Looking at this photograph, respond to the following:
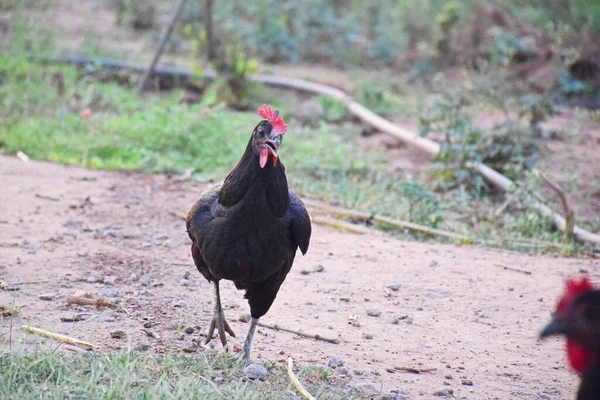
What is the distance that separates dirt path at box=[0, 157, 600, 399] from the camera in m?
4.34

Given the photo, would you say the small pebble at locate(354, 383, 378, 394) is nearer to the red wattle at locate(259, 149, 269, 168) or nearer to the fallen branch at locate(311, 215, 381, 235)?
the red wattle at locate(259, 149, 269, 168)

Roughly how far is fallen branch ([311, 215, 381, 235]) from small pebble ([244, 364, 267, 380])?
2929mm

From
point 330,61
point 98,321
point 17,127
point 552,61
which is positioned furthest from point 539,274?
point 330,61

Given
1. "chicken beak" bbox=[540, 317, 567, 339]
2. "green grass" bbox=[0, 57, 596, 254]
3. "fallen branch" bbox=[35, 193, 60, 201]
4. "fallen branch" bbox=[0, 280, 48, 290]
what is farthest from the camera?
"green grass" bbox=[0, 57, 596, 254]

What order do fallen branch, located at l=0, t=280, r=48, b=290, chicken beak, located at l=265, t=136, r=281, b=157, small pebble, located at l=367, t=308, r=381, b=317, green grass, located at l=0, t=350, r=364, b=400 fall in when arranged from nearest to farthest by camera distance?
1. green grass, located at l=0, t=350, r=364, b=400
2. chicken beak, located at l=265, t=136, r=281, b=157
3. fallen branch, located at l=0, t=280, r=48, b=290
4. small pebble, located at l=367, t=308, r=381, b=317

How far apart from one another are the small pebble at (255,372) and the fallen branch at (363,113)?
3867mm

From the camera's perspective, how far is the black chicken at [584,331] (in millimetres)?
2646

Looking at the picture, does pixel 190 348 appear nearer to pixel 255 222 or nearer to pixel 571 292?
pixel 255 222

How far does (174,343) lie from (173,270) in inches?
52.9

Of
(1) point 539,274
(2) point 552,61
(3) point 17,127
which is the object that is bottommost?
(3) point 17,127

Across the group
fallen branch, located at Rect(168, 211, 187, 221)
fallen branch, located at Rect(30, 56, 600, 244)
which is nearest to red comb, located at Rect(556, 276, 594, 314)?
fallen branch, located at Rect(30, 56, 600, 244)

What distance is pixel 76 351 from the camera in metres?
3.91

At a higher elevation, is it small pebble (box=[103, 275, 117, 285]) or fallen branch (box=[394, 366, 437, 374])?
fallen branch (box=[394, 366, 437, 374])

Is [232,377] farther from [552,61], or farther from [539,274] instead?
[552,61]
